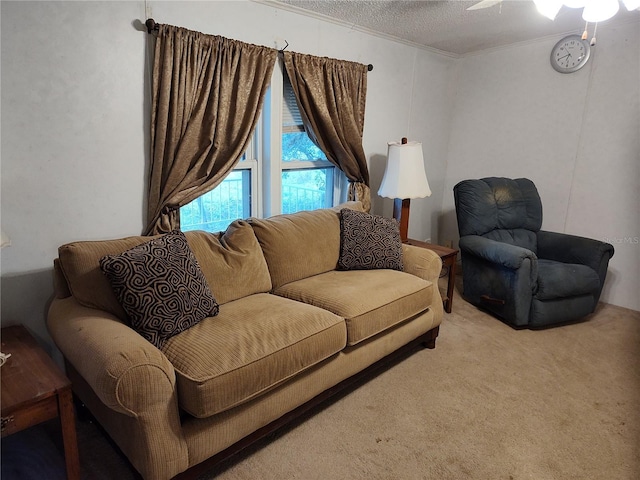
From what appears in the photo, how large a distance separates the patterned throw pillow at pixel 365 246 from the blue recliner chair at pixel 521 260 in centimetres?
83

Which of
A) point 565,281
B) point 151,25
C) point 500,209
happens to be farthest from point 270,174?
point 565,281

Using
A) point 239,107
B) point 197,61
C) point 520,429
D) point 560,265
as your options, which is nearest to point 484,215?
point 560,265

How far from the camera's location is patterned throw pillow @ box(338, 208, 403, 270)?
2771 millimetres

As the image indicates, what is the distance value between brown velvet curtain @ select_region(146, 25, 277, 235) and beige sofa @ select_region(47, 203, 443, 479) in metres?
0.32

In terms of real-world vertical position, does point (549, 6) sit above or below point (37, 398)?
above

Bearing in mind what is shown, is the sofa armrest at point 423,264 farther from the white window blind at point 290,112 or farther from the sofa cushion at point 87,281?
the sofa cushion at point 87,281

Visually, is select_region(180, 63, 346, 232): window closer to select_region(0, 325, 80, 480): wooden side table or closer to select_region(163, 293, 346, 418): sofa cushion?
select_region(163, 293, 346, 418): sofa cushion

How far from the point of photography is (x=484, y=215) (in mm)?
3449

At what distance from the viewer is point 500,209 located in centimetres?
356

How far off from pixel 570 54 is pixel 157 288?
142 inches

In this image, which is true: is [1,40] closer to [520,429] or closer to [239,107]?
[239,107]

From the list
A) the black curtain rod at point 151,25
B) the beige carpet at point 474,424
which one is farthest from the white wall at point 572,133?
the black curtain rod at point 151,25

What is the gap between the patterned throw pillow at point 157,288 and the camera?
175cm

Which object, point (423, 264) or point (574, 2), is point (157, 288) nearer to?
point (423, 264)
